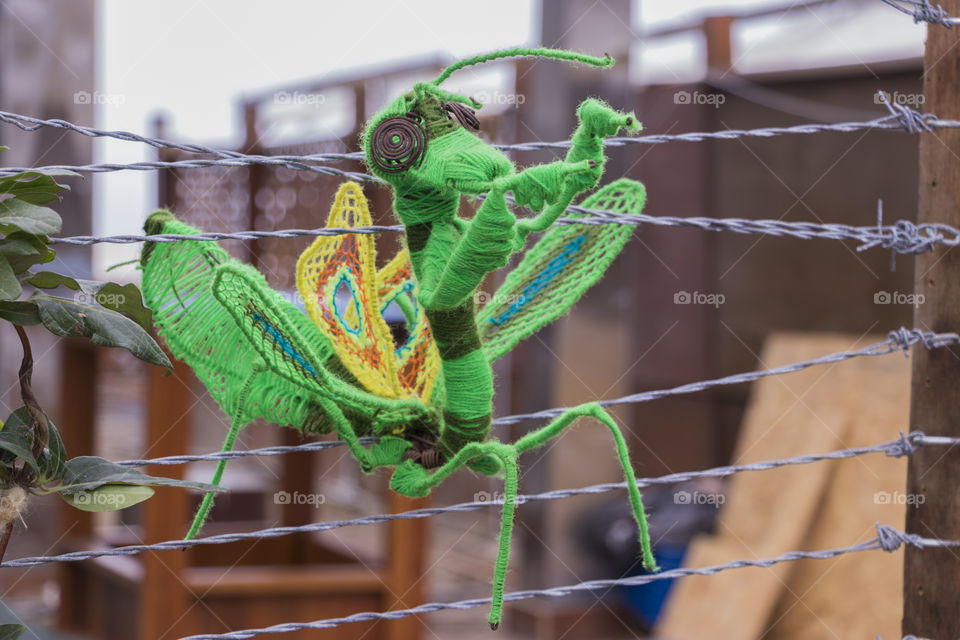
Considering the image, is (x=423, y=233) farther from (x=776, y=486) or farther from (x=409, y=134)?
(x=776, y=486)

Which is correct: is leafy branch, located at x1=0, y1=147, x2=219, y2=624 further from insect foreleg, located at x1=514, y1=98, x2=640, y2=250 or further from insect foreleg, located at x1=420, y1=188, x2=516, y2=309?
insect foreleg, located at x1=514, y1=98, x2=640, y2=250

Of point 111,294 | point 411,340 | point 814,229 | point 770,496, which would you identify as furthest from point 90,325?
point 770,496

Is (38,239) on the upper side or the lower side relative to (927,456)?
upper

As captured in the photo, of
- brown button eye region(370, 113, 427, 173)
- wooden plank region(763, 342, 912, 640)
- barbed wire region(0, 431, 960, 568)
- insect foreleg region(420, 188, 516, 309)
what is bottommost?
wooden plank region(763, 342, 912, 640)

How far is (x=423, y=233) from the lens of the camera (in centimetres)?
79

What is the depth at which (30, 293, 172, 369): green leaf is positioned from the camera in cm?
77

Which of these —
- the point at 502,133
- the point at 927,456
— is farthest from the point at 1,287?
the point at 502,133

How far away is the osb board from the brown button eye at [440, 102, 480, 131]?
87.2 inches

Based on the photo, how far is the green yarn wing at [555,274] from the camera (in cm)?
94

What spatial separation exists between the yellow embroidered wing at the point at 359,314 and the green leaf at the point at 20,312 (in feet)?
0.79

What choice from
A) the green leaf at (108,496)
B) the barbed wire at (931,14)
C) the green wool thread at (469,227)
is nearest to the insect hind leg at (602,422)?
the green wool thread at (469,227)

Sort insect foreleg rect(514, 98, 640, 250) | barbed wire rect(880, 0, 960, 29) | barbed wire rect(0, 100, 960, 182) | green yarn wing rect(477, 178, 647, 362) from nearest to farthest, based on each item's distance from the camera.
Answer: insect foreleg rect(514, 98, 640, 250) < barbed wire rect(0, 100, 960, 182) < green yarn wing rect(477, 178, 647, 362) < barbed wire rect(880, 0, 960, 29)

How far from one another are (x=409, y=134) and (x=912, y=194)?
3.01 m

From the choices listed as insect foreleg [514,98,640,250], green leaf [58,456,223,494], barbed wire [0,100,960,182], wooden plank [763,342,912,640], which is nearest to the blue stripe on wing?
barbed wire [0,100,960,182]
